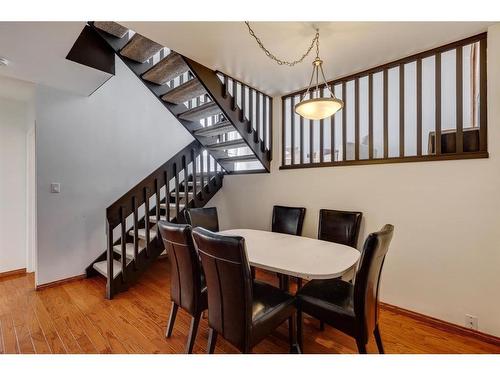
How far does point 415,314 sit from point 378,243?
1.46m

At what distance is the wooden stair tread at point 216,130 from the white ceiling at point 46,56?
116cm

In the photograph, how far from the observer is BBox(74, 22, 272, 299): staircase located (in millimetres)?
2262

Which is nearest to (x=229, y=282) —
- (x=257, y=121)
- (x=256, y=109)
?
(x=257, y=121)

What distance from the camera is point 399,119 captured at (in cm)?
220

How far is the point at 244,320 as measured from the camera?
3.98ft

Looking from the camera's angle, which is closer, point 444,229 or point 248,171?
point 444,229

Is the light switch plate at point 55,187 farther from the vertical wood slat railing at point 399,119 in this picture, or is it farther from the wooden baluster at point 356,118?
the wooden baluster at point 356,118

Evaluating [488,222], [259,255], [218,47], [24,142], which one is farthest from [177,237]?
[24,142]

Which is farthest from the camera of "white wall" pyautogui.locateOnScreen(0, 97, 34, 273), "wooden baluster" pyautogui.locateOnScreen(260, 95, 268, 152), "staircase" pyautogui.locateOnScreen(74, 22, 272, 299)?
"wooden baluster" pyautogui.locateOnScreen(260, 95, 268, 152)

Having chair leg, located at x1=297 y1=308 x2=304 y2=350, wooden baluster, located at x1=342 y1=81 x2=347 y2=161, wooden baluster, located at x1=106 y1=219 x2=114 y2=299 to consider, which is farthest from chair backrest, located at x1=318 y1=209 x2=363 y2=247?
wooden baluster, located at x1=106 y1=219 x2=114 y2=299

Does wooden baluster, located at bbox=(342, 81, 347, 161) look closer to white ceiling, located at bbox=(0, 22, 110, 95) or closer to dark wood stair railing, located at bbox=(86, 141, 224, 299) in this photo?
dark wood stair railing, located at bbox=(86, 141, 224, 299)

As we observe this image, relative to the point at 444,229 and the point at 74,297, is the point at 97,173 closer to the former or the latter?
the point at 74,297

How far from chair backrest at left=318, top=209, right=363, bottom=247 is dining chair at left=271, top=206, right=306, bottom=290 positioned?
0.29 m

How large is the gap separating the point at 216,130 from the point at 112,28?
138 cm
